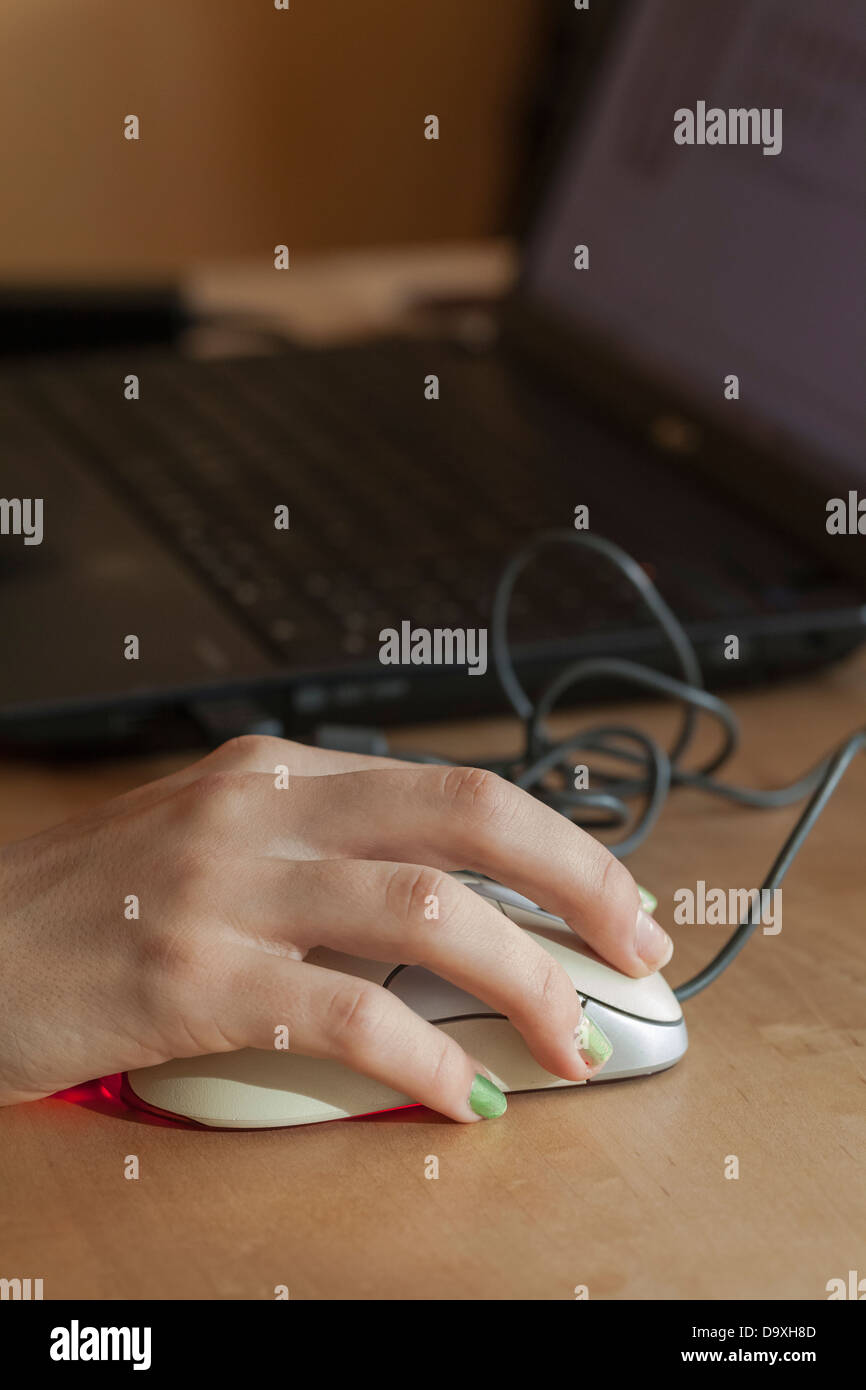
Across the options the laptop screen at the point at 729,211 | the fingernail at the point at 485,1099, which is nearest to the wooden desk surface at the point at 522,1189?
the fingernail at the point at 485,1099

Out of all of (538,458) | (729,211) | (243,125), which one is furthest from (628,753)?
(243,125)

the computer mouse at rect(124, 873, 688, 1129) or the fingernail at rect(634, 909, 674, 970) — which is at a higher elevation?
the fingernail at rect(634, 909, 674, 970)

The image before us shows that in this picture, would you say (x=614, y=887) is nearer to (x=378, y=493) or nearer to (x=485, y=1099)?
(x=485, y=1099)

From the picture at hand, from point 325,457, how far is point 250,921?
20.1 inches

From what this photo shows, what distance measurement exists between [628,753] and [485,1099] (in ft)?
0.80

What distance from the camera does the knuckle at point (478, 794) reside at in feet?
1.56

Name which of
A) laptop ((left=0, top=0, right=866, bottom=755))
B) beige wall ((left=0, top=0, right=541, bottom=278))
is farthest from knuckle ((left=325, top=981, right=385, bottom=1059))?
beige wall ((left=0, top=0, right=541, bottom=278))

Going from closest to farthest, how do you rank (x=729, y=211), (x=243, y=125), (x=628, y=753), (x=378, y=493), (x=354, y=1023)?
(x=354, y=1023) < (x=628, y=753) < (x=378, y=493) < (x=729, y=211) < (x=243, y=125)

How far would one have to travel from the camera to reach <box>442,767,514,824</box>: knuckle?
48cm

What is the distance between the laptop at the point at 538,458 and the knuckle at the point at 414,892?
216 mm

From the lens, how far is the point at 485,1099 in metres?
0.47

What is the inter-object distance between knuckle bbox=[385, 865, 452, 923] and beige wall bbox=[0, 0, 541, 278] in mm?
1410

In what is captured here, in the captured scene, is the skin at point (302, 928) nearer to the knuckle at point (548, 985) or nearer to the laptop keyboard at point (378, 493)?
the knuckle at point (548, 985)

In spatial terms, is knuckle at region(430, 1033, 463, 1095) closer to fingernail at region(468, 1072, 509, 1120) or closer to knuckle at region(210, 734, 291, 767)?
fingernail at region(468, 1072, 509, 1120)
